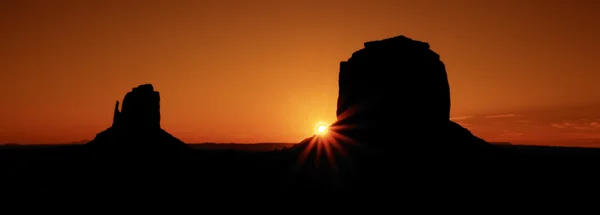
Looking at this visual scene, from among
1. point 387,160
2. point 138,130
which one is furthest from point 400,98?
point 138,130

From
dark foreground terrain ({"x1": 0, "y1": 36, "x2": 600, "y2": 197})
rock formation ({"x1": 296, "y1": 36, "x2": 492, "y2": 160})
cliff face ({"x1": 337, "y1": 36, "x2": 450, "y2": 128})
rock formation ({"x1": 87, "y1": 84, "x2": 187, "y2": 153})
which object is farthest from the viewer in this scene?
rock formation ({"x1": 87, "y1": 84, "x2": 187, "y2": 153})

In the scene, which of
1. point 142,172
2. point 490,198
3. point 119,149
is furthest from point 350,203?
point 119,149

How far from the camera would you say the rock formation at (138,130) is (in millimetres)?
105188

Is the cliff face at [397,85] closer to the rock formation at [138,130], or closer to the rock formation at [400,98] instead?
the rock formation at [400,98]

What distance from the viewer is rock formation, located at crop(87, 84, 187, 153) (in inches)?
4141

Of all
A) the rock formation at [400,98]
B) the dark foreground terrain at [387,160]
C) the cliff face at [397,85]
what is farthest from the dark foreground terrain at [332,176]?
the cliff face at [397,85]

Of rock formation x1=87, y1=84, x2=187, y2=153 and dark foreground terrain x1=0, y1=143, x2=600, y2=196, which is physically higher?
rock formation x1=87, y1=84, x2=187, y2=153

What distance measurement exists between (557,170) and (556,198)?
56.3 ft

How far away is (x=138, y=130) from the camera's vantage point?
11225 cm

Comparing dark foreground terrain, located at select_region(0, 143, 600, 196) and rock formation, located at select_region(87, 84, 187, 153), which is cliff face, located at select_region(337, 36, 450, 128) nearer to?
dark foreground terrain, located at select_region(0, 143, 600, 196)

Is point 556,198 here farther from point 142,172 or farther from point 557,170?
point 142,172

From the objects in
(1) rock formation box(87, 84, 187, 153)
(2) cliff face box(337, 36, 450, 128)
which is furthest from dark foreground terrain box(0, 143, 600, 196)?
(1) rock formation box(87, 84, 187, 153)

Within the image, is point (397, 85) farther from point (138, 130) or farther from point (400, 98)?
point (138, 130)

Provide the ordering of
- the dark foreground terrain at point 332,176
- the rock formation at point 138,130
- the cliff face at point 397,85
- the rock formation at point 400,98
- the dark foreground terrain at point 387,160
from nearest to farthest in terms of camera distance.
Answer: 1. the dark foreground terrain at point 332,176
2. the dark foreground terrain at point 387,160
3. the rock formation at point 400,98
4. the cliff face at point 397,85
5. the rock formation at point 138,130
